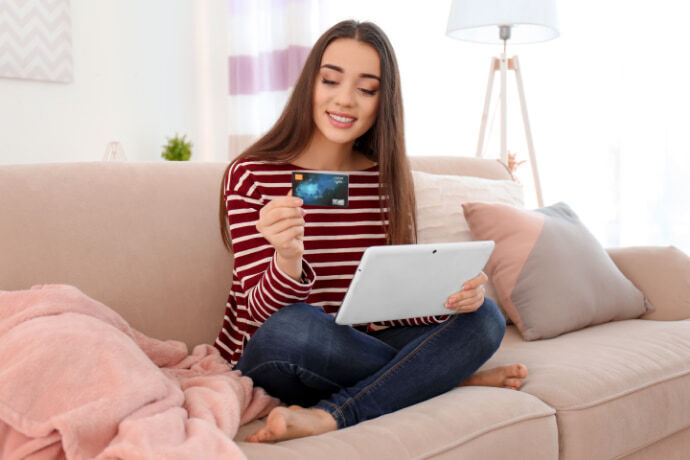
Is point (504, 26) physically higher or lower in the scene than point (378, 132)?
higher

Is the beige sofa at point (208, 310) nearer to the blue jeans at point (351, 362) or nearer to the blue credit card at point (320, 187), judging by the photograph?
the blue jeans at point (351, 362)

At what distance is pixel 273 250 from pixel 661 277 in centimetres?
113

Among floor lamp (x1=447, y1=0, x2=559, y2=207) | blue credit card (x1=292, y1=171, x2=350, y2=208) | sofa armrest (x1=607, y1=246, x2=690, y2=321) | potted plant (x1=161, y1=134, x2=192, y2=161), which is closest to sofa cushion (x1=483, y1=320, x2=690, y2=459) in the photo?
sofa armrest (x1=607, y1=246, x2=690, y2=321)

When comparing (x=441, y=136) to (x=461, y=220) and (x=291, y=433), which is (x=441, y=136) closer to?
(x=461, y=220)

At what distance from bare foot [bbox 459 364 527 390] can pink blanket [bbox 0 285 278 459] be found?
0.47 metres

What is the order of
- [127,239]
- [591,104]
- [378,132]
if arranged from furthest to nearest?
[591,104] < [378,132] < [127,239]

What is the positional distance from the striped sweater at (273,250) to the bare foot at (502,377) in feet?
0.46

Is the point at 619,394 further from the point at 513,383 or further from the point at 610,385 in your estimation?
the point at 513,383

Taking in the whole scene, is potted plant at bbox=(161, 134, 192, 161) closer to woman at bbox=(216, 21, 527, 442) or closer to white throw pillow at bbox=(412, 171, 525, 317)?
white throw pillow at bbox=(412, 171, 525, 317)

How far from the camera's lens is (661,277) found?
1938 millimetres

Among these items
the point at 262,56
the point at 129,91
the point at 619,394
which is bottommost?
the point at 619,394

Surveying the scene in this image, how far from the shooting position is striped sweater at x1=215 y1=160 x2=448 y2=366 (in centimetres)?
138

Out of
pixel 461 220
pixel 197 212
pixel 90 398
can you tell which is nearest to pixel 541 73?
pixel 461 220

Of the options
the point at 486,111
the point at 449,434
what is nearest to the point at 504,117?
the point at 486,111
